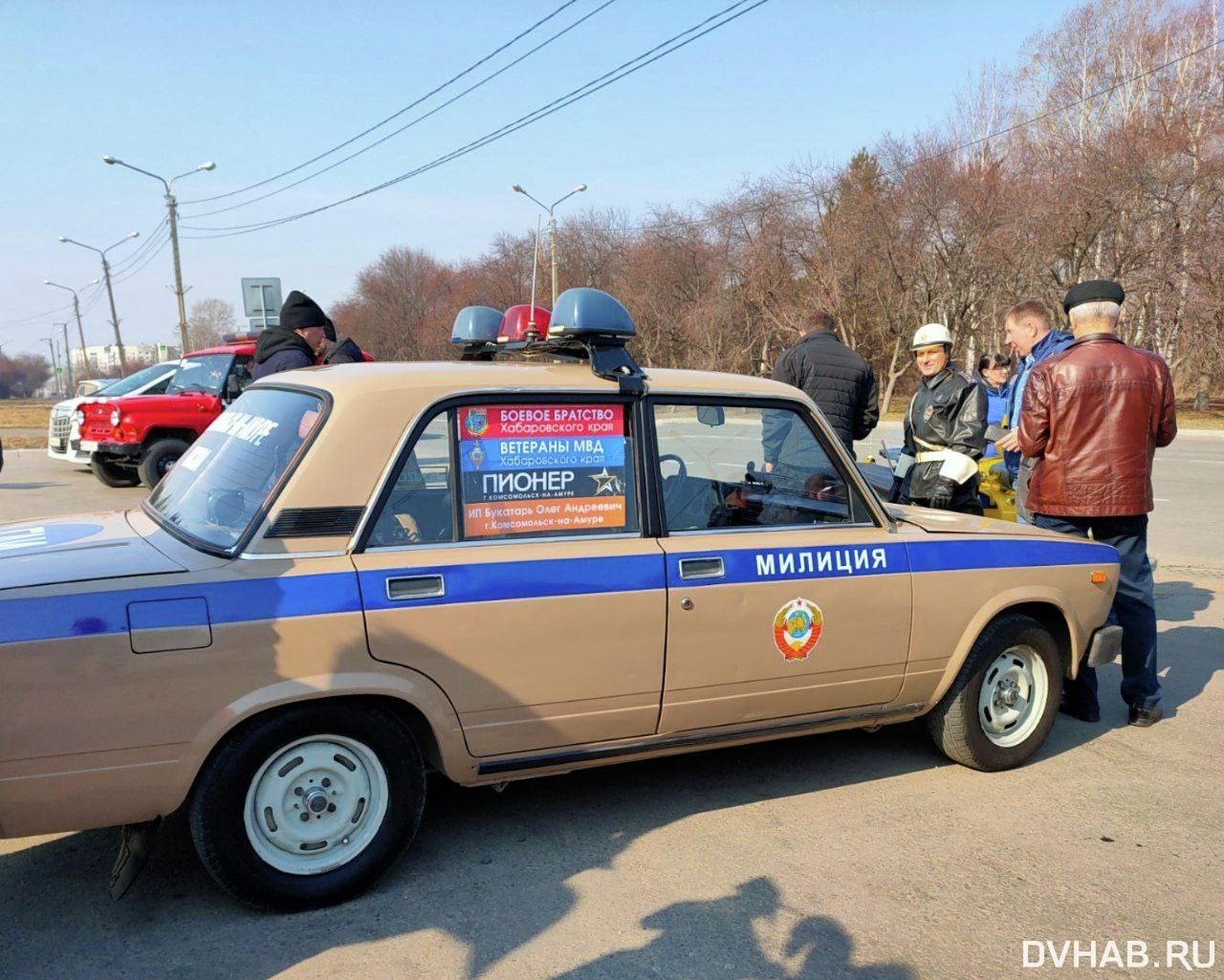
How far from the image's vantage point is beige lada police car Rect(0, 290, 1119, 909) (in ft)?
8.83

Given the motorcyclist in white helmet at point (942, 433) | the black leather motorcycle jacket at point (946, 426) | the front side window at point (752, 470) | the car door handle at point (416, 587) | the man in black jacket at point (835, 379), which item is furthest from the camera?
the man in black jacket at point (835, 379)

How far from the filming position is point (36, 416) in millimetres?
37906

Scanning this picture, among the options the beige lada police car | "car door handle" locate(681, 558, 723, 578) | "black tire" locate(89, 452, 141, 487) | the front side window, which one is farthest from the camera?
"black tire" locate(89, 452, 141, 487)

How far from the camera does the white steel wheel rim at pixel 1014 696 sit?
163 inches

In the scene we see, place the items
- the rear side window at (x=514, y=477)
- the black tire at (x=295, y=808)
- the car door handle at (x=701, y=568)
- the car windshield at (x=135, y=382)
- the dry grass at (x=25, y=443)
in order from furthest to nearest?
the dry grass at (x=25, y=443) < the car windshield at (x=135, y=382) < the car door handle at (x=701, y=568) < the rear side window at (x=514, y=477) < the black tire at (x=295, y=808)

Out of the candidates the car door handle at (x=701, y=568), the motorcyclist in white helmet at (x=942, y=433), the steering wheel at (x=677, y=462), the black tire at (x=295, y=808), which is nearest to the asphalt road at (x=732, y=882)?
the black tire at (x=295, y=808)

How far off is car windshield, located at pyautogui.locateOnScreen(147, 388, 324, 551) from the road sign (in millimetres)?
11768

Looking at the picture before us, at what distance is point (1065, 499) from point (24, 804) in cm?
445

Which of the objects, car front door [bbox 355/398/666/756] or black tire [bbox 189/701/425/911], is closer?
black tire [bbox 189/701/425/911]

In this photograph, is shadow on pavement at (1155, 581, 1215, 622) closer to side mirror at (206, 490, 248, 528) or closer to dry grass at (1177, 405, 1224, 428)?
side mirror at (206, 490, 248, 528)

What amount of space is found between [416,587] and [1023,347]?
4347 millimetres

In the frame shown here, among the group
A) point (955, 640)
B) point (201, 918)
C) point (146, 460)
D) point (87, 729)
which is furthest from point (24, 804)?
point (146, 460)

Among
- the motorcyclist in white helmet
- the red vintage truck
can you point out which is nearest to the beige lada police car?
the motorcyclist in white helmet

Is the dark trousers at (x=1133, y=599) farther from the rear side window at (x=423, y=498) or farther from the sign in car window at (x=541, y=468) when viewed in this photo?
the rear side window at (x=423, y=498)
